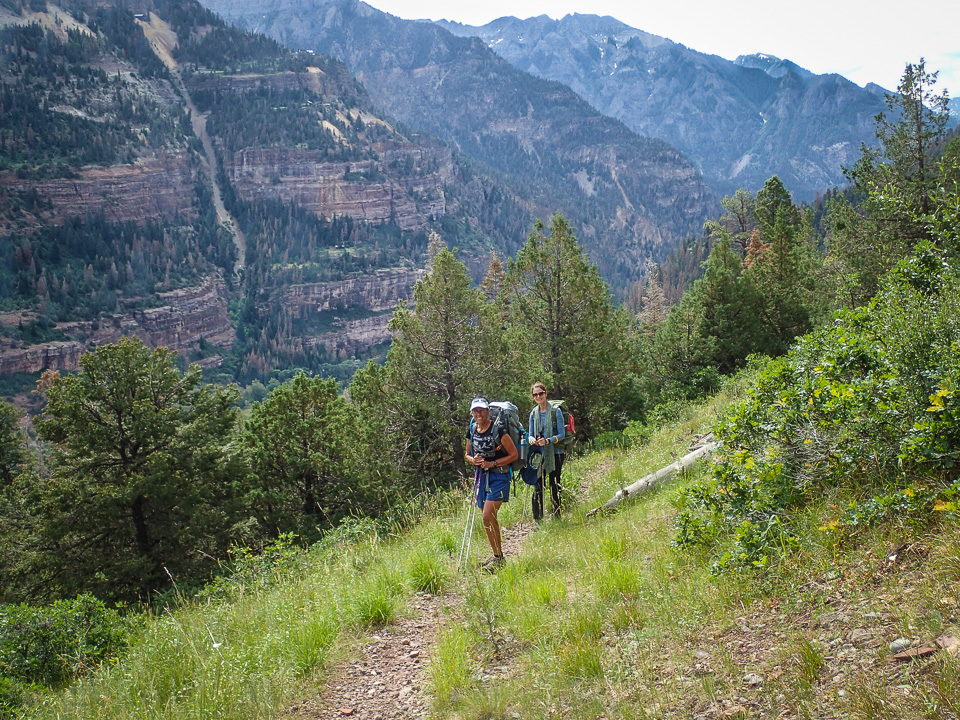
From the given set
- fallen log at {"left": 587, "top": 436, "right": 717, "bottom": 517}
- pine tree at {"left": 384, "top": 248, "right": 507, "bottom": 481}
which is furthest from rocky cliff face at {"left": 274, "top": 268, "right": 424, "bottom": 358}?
fallen log at {"left": 587, "top": 436, "right": 717, "bottom": 517}

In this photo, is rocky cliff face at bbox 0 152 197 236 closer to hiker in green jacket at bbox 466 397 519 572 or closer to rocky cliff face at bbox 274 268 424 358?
rocky cliff face at bbox 274 268 424 358

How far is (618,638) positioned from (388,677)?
1801mm

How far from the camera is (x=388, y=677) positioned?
4176mm

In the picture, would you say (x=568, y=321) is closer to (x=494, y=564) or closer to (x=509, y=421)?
(x=509, y=421)

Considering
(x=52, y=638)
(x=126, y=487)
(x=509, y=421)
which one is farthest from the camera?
(x=126, y=487)

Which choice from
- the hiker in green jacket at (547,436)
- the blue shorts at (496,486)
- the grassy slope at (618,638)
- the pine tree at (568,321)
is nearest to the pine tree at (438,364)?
the pine tree at (568,321)

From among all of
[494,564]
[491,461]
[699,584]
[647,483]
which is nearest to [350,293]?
[647,483]

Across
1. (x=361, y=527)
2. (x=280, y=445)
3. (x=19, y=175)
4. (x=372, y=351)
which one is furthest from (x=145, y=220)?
(x=361, y=527)

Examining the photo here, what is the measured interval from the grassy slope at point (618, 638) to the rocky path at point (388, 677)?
147mm

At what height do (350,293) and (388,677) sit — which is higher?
(388,677)

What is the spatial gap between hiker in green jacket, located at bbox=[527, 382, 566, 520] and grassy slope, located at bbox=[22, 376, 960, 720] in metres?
1.78

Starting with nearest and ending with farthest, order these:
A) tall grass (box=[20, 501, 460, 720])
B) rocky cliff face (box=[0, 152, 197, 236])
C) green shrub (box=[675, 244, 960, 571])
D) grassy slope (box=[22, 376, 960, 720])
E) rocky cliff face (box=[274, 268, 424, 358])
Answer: grassy slope (box=[22, 376, 960, 720]), green shrub (box=[675, 244, 960, 571]), tall grass (box=[20, 501, 460, 720]), rocky cliff face (box=[0, 152, 197, 236]), rocky cliff face (box=[274, 268, 424, 358])

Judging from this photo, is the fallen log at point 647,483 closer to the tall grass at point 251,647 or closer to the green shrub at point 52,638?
the tall grass at point 251,647

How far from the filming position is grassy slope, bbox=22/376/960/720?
266 centimetres
